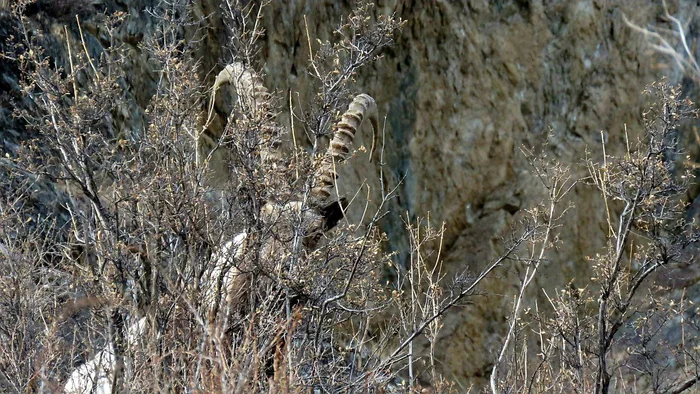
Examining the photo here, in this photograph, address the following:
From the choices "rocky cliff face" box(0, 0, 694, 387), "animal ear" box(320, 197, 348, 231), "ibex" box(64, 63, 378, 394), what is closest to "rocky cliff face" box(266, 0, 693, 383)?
"rocky cliff face" box(0, 0, 694, 387)

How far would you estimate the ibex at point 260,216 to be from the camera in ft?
19.1

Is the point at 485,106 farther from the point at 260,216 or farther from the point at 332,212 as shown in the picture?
the point at 260,216

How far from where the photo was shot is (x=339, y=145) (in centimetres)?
715

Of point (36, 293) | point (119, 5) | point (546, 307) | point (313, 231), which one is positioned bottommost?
point (546, 307)

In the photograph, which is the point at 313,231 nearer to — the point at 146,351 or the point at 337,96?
the point at 337,96

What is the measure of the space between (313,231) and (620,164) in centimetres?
239

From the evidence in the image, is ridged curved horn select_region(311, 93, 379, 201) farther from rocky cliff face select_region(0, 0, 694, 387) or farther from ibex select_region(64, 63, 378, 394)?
rocky cliff face select_region(0, 0, 694, 387)

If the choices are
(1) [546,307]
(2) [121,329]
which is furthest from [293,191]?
(1) [546,307]

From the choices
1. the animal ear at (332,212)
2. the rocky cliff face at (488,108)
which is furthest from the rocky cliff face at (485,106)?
the animal ear at (332,212)

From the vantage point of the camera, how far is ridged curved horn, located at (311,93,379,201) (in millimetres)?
6812

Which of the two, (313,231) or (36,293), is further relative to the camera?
(36,293)

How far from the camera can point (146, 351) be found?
545 cm

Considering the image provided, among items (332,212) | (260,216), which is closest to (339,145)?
(332,212)

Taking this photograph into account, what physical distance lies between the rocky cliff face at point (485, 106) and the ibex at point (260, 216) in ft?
17.7
